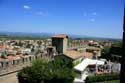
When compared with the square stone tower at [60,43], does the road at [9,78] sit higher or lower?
lower

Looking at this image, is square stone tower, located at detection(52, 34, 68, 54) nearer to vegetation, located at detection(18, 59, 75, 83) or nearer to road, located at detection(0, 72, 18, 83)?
vegetation, located at detection(18, 59, 75, 83)

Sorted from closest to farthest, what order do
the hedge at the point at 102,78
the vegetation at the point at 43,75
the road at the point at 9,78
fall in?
the road at the point at 9,78 → the vegetation at the point at 43,75 → the hedge at the point at 102,78

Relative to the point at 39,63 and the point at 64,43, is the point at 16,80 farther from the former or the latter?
the point at 64,43

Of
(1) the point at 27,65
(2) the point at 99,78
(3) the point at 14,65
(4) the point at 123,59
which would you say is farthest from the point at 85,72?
(4) the point at 123,59

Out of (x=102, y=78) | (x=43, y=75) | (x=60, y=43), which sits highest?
(x=60, y=43)

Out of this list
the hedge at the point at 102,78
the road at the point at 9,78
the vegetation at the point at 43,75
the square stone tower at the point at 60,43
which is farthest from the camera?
the square stone tower at the point at 60,43

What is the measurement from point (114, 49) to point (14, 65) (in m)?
28.9

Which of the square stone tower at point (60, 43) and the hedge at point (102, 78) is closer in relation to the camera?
the hedge at point (102, 78)

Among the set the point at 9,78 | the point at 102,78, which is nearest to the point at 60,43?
the point at 102,78

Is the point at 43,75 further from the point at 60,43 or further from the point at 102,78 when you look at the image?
the point at 60,43

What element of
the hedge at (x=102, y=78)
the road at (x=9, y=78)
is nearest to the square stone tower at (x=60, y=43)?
Answer: the hedge at (x=102, y=78)

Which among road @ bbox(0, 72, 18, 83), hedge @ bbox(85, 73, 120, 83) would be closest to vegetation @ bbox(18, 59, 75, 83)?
road @ bbox(0, 72, 18, 83)

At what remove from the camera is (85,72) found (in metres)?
27.7

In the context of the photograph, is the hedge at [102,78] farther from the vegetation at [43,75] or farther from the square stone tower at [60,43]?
the square stone tower at [60,43]
